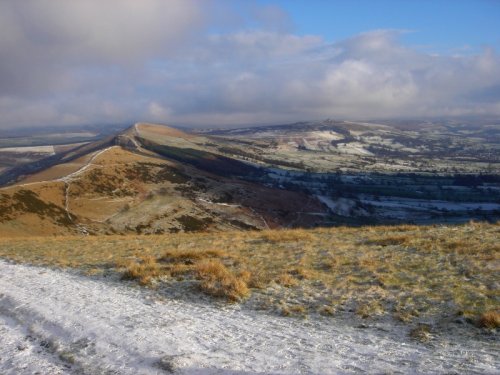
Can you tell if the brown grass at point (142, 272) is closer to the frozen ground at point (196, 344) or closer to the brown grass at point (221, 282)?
the brown grass at point (221, 282)

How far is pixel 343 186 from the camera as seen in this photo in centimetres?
19000

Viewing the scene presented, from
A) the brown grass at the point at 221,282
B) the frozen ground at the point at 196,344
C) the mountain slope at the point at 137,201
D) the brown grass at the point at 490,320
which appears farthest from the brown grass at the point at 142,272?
the mountain slope at the point at 137,201

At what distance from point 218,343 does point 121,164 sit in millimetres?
129652

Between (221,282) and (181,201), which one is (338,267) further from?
(181,201)

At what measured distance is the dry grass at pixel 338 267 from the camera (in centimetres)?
1450

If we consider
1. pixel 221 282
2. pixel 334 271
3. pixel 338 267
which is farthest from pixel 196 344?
pixel 338 267

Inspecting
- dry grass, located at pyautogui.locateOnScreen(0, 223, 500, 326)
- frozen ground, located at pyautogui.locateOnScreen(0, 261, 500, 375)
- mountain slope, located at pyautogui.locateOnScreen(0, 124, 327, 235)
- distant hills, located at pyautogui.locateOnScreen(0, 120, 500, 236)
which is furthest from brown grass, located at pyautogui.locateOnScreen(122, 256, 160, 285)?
mountain slope, located at pyautogui.locateOnScreen(0, 124, 327, 235)

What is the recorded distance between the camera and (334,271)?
18.6 m

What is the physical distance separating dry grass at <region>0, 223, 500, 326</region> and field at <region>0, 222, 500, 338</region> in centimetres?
4

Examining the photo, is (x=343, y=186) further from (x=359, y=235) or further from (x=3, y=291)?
(x=3, y=291)

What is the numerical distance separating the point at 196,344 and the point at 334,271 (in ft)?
28.1

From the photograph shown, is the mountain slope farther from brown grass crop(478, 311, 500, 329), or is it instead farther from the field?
brown grass crop(478, 311, 500, 329)

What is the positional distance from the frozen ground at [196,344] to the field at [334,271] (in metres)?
1.22

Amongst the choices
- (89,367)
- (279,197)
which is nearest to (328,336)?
(89,367)
